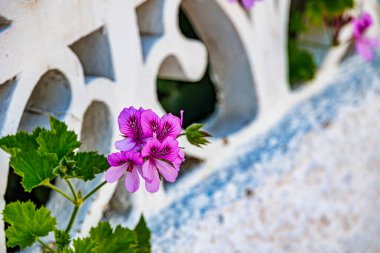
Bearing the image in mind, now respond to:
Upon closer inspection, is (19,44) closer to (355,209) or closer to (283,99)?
(283,99)

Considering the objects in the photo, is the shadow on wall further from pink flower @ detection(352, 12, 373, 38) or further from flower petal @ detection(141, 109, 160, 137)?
flower petal @ detection(141, 109, 160, 137)

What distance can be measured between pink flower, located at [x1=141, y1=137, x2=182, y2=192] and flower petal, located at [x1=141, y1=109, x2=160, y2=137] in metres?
0.02

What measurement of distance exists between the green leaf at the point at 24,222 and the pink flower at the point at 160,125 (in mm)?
166

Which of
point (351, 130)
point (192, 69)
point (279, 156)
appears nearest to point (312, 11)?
point (351, 130)

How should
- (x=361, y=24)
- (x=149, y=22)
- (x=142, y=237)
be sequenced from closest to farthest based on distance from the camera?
(x=142, y=237) < (x=149, y=22) < (x=361, y=24)

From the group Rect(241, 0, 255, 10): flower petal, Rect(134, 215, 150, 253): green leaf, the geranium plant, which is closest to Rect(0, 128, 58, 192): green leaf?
the geranium plant

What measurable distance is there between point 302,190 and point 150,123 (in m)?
0.87

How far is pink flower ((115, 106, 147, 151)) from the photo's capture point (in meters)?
0.90

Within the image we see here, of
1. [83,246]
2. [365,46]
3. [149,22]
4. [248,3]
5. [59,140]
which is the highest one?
[365,46]

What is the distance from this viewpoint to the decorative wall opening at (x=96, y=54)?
1.19 meters

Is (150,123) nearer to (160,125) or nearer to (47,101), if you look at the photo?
(160,125)

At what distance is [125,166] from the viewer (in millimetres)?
908

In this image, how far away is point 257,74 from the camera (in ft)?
5.53

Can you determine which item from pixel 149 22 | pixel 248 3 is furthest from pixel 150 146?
pixel 248 3
